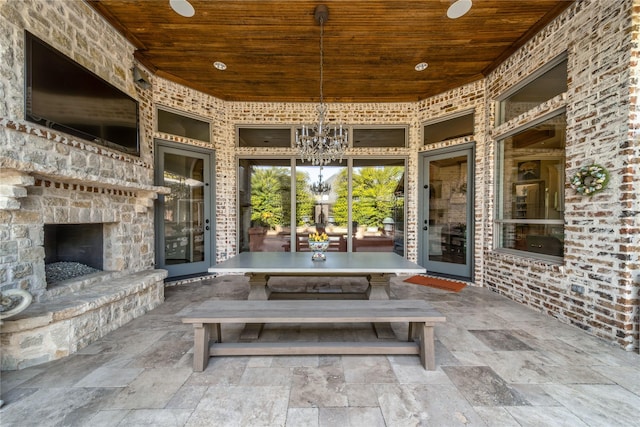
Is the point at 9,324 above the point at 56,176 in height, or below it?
below

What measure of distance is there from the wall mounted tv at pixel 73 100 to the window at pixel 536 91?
5.42 meters

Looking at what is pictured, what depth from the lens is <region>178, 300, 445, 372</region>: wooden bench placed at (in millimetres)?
1938

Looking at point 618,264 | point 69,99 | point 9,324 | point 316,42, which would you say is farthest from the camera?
point 316,42

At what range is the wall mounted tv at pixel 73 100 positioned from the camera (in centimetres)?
229

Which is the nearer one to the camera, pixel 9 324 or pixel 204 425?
pixel 204 425

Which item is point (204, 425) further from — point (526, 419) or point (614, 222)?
point (614, 222)

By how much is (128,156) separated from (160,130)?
3.63ft

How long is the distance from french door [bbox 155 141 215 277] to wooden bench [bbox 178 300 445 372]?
9.10 ft

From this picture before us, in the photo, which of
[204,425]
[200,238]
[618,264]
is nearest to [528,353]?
[618,264]

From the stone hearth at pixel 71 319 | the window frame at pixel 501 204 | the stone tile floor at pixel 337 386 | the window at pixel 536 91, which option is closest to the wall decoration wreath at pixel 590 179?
the window frame at pixel 501 204

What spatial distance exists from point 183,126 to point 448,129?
486cm

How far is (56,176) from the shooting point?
7.38 ft

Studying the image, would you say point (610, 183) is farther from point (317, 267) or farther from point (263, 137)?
point (263, 137)

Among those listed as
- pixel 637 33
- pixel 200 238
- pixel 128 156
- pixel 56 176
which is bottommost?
pixel 200 238
